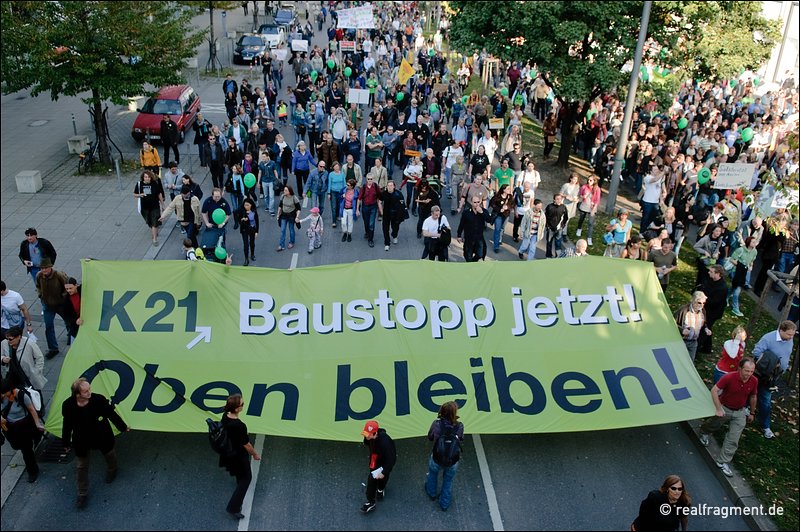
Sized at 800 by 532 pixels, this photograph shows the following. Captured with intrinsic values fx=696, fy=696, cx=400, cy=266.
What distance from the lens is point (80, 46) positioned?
18.3 meters

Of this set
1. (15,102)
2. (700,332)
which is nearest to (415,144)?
(700,332)

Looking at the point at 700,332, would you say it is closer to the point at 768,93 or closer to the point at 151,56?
the point at 151,56

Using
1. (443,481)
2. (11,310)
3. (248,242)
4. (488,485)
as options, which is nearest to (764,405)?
(488,485)

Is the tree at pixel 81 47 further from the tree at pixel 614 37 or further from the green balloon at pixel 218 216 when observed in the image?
the tree at pixel 614 37

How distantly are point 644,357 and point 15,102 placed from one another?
26716 mm

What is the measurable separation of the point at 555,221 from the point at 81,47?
13.1 m

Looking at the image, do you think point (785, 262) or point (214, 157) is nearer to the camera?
point (785, 262)

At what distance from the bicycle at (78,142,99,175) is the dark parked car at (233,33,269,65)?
676 inches

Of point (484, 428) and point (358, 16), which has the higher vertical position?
point (358, 16)

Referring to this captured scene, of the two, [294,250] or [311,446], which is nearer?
[311,446]

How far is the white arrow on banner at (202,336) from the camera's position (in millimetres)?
9164

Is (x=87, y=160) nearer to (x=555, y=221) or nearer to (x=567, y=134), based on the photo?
(x=555, y=221)

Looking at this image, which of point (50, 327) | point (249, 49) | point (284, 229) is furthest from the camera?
point (249, 49)

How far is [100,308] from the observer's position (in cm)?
943
